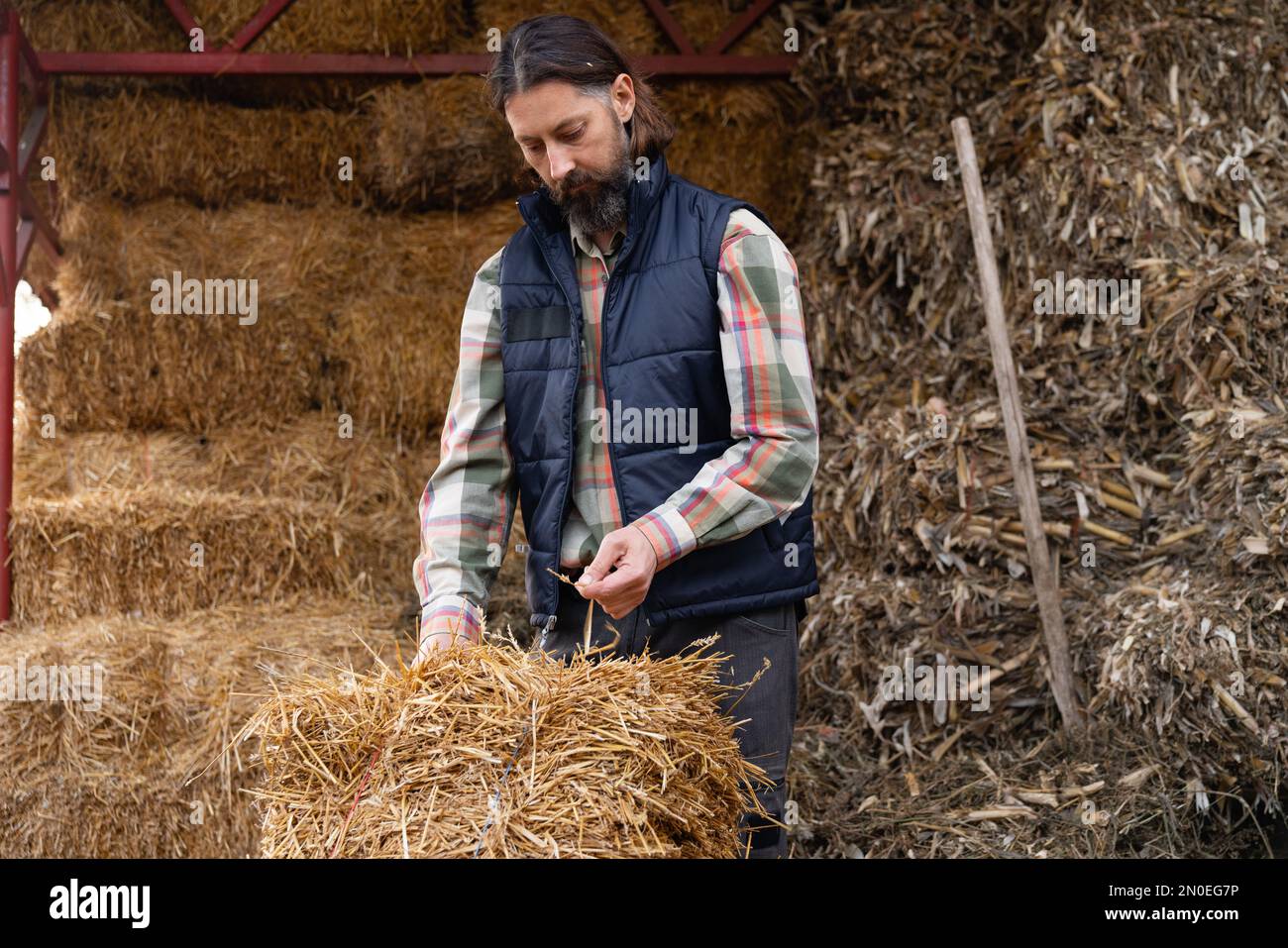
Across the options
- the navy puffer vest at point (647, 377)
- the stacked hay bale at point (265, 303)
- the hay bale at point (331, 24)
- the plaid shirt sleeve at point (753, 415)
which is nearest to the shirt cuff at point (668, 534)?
Result: the plaid shirt sleeve at point (753, 415)

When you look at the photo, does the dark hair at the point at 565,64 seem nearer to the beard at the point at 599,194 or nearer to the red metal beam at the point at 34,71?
the beard at the point at 599,194

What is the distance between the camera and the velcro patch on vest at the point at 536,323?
85.4 inches

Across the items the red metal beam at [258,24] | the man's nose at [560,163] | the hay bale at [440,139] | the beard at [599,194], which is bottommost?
the beard at [599,194]

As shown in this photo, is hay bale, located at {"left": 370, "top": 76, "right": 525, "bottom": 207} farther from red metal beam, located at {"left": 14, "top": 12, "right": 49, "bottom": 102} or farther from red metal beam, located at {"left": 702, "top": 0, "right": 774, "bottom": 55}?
red metal beam, located at {"left": 14, "top": 12, "right": 49, "bottom": 102}

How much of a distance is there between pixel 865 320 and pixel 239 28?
2.92m

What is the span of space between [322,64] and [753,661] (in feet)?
13.0

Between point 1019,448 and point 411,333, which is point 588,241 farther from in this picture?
point 411,333

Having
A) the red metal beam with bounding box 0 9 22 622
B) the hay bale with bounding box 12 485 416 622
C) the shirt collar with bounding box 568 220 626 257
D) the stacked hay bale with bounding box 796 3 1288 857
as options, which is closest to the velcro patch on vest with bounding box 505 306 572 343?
the shirt collar with bounding box 568 220 626 257

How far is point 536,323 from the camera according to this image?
219cm

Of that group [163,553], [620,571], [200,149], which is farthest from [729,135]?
[620,571]

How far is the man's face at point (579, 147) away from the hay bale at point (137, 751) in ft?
7.06

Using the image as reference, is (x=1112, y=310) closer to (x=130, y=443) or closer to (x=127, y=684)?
(x=127, y=684)

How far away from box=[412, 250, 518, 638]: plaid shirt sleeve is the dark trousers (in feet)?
0.57

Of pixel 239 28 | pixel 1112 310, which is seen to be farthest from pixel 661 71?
pixel 1112 310
